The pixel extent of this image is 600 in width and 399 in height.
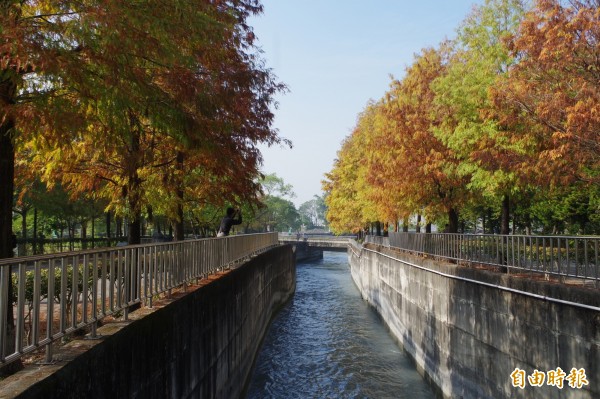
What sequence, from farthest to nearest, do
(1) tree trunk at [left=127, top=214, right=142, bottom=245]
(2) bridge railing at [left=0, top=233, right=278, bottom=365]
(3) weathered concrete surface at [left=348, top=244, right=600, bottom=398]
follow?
(1) tree trunk at [left=127, top=214, right=142, bottom=245], (3) weathered concrete surface at [left=348, top=244, right=600, bottom=398], (2) bridge railing at [left=0, top=233, right=278, bottom=365]

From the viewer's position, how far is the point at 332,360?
1688 centimetres

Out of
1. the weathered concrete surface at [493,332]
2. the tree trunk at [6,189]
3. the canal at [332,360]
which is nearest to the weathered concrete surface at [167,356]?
the canal at [332,360]

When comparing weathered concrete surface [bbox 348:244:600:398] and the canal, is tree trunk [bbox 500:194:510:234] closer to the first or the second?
weathered concrete surface [bbox 348:244:600:398]

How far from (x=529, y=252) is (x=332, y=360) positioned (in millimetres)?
8147

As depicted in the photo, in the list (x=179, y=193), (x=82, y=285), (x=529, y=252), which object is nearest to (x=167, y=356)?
(x=82, y=285)

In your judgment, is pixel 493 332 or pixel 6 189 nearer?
pixel 6 189

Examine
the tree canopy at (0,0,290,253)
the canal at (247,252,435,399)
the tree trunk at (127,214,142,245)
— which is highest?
the tree canopy at (0,0,290,253)

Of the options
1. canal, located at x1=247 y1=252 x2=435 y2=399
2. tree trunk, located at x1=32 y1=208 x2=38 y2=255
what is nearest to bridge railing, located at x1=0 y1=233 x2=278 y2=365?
canal, located at x1=247 y1=252 x2=435 y2=399

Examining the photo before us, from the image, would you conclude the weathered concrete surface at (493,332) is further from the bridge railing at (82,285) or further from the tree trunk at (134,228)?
the tree trunk at (134,228)

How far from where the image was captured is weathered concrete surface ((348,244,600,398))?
736cm

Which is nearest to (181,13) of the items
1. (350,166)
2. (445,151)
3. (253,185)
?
(253,185)

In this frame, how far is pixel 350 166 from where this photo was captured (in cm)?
4478

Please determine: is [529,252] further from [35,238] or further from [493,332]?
[35,238]

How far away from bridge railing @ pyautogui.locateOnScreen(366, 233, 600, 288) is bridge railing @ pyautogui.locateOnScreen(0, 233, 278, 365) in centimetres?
717
